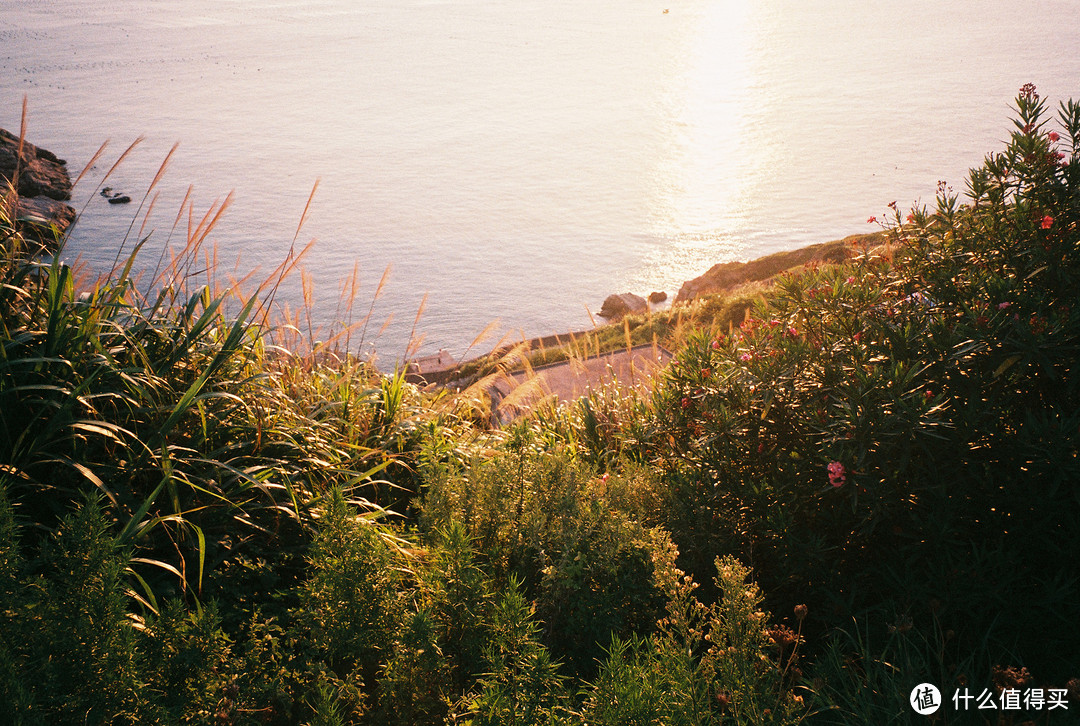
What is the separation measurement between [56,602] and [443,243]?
45.0 meters

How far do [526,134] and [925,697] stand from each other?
69.3 meters

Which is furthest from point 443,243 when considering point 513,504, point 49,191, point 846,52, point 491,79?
point 846,52

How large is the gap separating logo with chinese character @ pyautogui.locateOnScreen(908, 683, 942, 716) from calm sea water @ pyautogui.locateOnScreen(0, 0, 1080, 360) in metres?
17.1

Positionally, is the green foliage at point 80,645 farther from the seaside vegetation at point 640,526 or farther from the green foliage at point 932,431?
the green foliage at point 932,431

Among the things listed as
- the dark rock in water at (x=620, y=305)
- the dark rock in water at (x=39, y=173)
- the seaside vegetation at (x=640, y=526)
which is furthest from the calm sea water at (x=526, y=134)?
the seaside vegetation at (x=640, y=526)

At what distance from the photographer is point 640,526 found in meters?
2.80

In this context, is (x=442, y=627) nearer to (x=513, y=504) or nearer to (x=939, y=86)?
(x=513, y=504)

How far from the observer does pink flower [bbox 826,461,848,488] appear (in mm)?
2465

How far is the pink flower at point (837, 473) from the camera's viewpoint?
2.46 meters

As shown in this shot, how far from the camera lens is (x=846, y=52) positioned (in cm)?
10050

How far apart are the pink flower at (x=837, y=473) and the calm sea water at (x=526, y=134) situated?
54.5ft

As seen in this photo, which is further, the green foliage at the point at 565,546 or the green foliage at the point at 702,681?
the green foliage at the point at 565,546

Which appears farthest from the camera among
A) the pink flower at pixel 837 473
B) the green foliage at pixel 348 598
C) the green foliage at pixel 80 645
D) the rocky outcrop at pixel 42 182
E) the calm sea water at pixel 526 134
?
the calm sea water at pixel 526 134

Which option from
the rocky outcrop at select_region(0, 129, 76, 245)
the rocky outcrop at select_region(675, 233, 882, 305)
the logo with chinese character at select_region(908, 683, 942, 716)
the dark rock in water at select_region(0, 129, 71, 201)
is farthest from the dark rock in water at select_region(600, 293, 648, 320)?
the logo with chinese character at select_region(908, 683, 942, 716)
